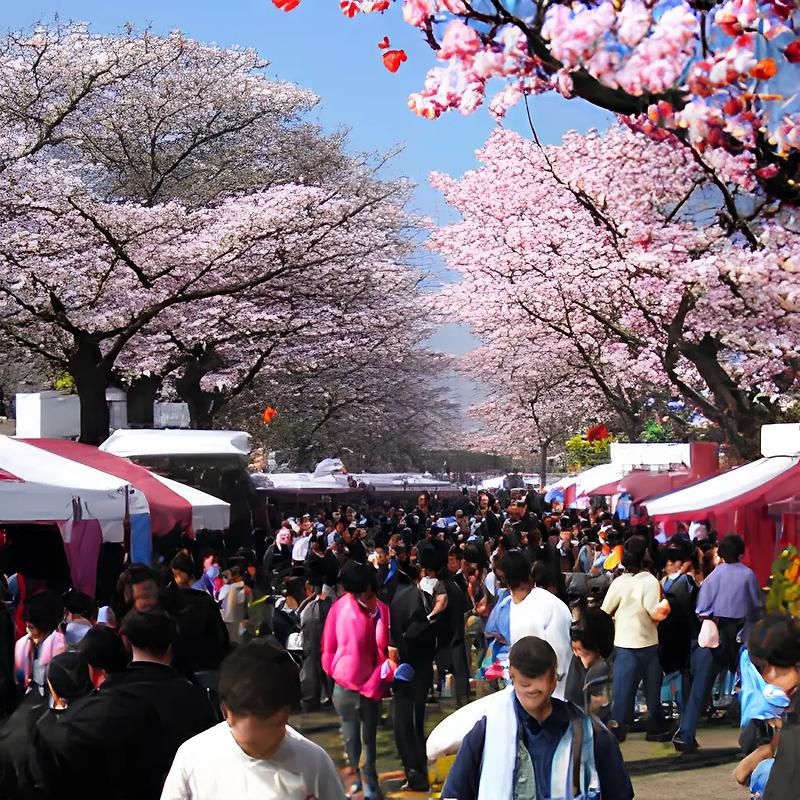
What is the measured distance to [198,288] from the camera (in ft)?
88.1

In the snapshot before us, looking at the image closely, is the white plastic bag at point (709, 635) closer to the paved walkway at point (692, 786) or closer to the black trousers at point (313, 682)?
the paved walkway at point (692, 786)

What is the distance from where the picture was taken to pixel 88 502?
12.2 meters

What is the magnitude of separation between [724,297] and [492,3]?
13967 mm

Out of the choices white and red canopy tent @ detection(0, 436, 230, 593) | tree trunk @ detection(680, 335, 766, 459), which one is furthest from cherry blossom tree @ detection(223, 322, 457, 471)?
white and red canopy tent @ detection(0, 436, 230, 593)

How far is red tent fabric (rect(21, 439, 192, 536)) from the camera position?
581 inches

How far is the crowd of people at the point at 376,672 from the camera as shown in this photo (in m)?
3.81

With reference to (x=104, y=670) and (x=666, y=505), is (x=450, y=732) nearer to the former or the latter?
(x=104, y=670)

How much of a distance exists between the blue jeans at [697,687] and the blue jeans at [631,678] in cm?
28

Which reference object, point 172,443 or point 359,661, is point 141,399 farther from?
point 359,661

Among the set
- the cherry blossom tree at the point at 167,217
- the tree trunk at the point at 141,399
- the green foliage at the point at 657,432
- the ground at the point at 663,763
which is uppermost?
the cherry blossom tree at the point at 167,217

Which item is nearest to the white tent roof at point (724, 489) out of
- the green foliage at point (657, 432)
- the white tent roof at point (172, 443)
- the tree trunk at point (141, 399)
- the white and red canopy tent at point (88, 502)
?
the white and red canopy tent at point (88, 502)

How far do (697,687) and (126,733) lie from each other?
6.88 meters

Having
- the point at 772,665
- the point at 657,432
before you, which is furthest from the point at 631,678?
the point at 657,432

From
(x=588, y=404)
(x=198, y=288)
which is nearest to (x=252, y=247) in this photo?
(x=198, y=288)
